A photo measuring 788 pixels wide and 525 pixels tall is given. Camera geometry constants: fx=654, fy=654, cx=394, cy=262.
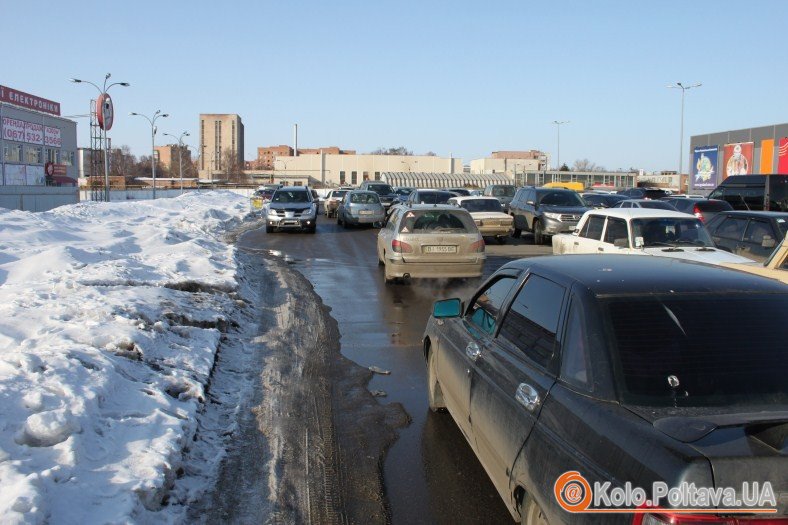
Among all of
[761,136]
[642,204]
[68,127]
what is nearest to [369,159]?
[68,127]

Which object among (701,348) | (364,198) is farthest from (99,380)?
(364,198)

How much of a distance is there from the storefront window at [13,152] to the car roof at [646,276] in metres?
63.1

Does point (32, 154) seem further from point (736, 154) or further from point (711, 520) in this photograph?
point (711, 520)

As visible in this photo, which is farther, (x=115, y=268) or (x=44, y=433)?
(x=115, y=268)

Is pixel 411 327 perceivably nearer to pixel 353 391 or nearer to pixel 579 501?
pixel 353 391

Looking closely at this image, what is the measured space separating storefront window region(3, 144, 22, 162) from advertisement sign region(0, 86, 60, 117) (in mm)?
3934

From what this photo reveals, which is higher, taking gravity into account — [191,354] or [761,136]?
[761,136]

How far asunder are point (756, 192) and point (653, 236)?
47.2 ft

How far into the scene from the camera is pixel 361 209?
29.3 m

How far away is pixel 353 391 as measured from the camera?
6574mm

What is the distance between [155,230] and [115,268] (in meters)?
10.9

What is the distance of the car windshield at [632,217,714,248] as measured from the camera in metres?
10.8

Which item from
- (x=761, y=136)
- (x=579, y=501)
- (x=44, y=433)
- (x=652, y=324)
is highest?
(x=761, y=136)

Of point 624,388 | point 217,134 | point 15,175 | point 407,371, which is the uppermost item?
point 217,134
